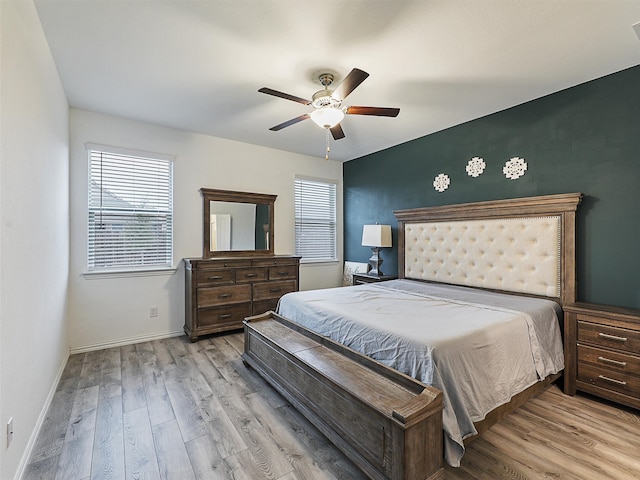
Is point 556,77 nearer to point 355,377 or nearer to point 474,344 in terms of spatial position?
point 474,344

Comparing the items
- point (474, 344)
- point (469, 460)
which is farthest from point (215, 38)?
point (469, 460)

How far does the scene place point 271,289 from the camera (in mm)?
4211

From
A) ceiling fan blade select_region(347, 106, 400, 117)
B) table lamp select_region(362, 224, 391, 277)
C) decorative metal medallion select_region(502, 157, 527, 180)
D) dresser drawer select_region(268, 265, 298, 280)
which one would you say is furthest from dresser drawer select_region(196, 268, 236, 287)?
decorative metal medallion select_region(502, 157, 527, 180)

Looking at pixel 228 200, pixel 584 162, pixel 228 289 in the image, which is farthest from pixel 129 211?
pixel 584 162

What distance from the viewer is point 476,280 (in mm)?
3359

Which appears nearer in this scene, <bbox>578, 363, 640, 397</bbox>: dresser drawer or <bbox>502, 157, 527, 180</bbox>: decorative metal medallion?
<bbox>578, 363, 640, 397</bbox>: dresser drawer

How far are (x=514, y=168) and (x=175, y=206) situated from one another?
3966 millimetres

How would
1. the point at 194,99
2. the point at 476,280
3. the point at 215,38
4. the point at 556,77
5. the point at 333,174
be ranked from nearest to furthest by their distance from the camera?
the point at 215,38 < the point at 556,77 < the point at 194,99 < the point at 476,280 < the point at 333,174

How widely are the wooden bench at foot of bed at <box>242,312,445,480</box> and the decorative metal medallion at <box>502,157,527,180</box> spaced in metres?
2.60

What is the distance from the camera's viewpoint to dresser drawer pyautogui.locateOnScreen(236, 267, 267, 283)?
396cm

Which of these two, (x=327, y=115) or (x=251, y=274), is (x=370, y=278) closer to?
(x=251, y=274)

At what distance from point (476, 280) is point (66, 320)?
14.3 ft

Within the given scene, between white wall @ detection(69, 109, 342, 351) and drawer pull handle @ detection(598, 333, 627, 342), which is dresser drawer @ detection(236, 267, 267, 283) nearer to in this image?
white wall @ detection(69, 109, 342, 351)

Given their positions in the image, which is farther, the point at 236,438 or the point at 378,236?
the point at 378,236
